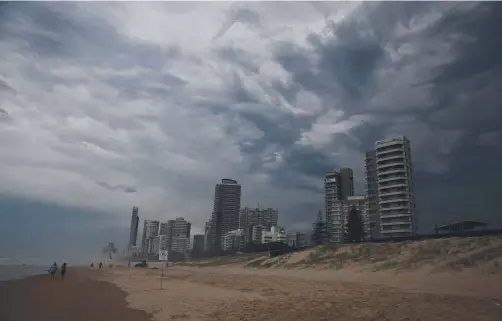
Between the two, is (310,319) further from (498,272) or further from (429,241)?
(429,241)

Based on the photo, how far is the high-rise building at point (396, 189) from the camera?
253 feet

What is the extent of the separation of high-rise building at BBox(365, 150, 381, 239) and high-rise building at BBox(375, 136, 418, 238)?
9.15m

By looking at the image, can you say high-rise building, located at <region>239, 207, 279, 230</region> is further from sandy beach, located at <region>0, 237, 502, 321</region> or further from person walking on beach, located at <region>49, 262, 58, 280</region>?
sandy beach, located at <region>0, 237, 502, 321</region>

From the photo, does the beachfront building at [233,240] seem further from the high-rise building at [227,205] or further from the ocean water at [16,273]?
the ocean water at [16,273]

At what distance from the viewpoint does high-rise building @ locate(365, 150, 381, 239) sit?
90.9 metres

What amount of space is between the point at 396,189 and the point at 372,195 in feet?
66.2

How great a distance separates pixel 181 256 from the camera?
14200 centimetres

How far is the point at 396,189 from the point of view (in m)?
79.8

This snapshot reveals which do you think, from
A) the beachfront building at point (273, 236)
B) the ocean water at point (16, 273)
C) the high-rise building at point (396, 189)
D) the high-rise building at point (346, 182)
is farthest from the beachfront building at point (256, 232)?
the ocean water at point (16, 273)

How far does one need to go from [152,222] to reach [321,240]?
432 ft

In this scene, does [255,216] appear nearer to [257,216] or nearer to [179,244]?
[257,216]

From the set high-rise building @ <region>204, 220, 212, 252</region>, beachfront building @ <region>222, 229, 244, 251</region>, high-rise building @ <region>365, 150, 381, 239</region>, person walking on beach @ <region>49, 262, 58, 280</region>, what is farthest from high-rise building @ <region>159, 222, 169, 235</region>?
person walking on beach @ <region>49, 262, 58, 280</region>

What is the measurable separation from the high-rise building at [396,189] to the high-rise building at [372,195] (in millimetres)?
9146

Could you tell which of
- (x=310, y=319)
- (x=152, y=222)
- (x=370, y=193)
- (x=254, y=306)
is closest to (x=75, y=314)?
(x=254, y=306)
